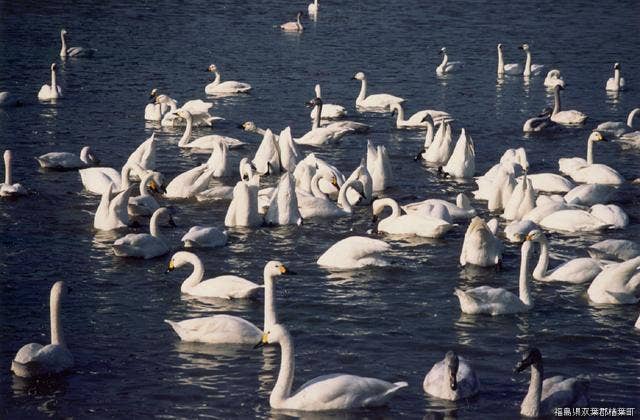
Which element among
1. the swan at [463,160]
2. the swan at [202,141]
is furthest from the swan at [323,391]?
the swan at [202,141]

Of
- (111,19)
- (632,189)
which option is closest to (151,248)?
(632,189)

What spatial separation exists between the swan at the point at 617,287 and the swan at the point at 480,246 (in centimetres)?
209

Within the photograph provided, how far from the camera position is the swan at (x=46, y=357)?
15.6 meters

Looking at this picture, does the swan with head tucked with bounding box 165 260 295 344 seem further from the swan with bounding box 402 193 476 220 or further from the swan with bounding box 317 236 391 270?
the swan with bounding box 402 193 476 220

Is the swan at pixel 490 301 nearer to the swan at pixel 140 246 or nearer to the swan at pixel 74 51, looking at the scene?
the swan at pixel 140 246

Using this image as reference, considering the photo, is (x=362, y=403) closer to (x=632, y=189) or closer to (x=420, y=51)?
(x=632, y=189)

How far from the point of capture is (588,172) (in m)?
26.7

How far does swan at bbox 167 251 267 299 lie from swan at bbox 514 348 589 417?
5091 mm

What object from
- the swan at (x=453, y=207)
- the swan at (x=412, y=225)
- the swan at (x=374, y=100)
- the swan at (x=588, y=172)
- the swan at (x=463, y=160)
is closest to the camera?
the swan at (x=412, y=225)

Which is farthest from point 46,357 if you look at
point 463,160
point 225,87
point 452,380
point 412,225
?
point 225,87

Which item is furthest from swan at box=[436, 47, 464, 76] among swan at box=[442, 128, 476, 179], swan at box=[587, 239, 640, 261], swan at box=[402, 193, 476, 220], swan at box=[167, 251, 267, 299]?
swan at box=[167, 251, 267, 299]

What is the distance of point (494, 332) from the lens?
57.4ft

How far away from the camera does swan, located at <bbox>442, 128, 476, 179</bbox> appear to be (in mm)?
27281

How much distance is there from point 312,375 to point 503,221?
348 inches
